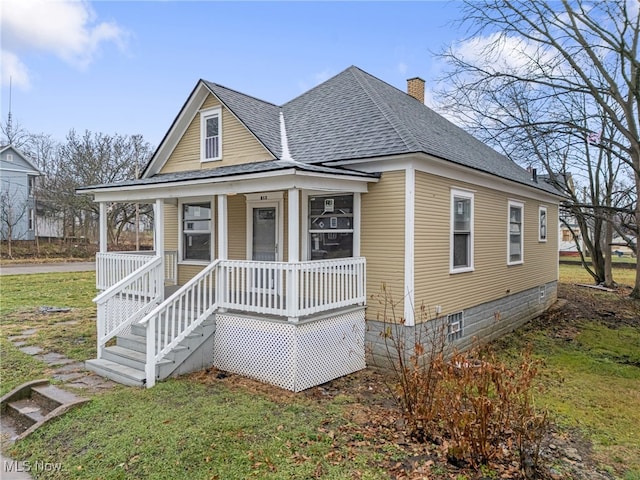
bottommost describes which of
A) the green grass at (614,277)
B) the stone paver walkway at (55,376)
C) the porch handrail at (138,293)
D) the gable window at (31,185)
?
the green grass at (614,277)

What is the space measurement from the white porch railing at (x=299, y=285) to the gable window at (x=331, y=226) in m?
0.69

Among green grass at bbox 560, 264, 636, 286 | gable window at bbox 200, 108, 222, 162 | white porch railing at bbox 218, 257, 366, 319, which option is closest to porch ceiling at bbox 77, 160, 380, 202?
white porch railing at bbox 218, 257, 366, 319

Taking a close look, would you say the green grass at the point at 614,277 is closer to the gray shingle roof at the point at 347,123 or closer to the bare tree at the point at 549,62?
the bare tree at the point at 549,62

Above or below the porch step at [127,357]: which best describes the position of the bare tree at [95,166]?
above

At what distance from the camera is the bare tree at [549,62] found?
9719 mm

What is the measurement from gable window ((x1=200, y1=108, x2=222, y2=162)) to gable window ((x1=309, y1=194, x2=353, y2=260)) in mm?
2958

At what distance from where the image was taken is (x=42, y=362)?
25.4ft

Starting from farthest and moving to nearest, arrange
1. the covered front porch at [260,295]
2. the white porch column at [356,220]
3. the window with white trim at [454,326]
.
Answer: the window with white trim at [454,326], the white porch column at [356,220], the covered front porch at [260,295]

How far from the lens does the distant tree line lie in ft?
99.6

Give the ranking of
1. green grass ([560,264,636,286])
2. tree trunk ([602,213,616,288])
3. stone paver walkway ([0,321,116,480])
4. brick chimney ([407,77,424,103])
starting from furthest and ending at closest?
1. green grass ([560,264,636,286])
2. tree trunk ([602,213,616,288])
3. brick chimney ([407,77,424,103])
4. stone paver walkway ([0,321,116,480])

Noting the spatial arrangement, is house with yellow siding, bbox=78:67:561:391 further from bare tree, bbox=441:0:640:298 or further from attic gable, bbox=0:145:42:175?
attic gable, bbox=0:145:42:175

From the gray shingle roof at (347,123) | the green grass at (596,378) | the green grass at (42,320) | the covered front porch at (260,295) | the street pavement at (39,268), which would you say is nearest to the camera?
the green grass at (596,378)

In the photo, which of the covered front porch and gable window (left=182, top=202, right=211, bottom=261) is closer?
the covered front porch

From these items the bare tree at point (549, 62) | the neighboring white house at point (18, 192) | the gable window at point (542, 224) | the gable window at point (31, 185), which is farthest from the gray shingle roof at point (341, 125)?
the gable window at point (31, 185)
